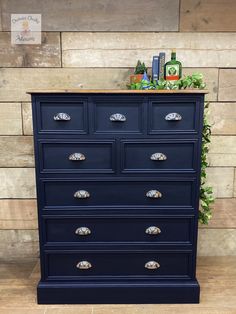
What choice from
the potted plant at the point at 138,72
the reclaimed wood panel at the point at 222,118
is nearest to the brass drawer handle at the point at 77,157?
the potted plant at the point at 138,72

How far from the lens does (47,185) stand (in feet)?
7.17

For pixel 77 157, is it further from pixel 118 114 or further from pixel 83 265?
pixel 83 265

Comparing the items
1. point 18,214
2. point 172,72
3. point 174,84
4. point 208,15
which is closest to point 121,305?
point 18,214

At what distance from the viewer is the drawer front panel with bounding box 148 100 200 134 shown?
2098 millimetres

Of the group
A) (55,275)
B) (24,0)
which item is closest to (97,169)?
(55,275)

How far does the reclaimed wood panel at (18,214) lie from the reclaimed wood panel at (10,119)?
0.65 m

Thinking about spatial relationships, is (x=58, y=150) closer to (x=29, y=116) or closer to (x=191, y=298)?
(x=29, y=116)

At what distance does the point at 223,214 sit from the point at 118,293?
126 cm

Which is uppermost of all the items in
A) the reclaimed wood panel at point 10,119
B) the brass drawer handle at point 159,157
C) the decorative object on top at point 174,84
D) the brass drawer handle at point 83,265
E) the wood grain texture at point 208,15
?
the wood grain texture at point 208,15

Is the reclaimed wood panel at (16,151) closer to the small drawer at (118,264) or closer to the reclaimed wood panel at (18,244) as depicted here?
the reclaimed wood panel at (18,244)

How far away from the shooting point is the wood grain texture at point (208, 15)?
2.61m

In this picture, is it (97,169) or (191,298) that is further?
(191,298)

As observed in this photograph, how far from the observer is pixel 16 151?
2.82 m

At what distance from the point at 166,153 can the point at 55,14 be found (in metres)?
1.54
